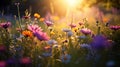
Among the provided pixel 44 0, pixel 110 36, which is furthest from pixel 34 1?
pixel 110 36

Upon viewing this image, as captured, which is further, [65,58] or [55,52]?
[55,52]

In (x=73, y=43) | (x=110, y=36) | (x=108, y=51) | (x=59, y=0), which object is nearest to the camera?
(x=108, y=51)

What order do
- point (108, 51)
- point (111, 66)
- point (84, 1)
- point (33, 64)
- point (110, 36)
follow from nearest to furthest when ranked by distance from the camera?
point (111, 66) < point (33, 64) < point (108, 51) < point (110, 36) < point (84, 1)

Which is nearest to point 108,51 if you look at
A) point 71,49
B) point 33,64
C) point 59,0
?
point 71,49

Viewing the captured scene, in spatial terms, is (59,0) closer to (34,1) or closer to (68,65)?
(34,1)

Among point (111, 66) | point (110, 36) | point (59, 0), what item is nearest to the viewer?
point (111, 66)

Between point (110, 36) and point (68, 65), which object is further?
point (110, 36)

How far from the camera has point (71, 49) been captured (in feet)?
14.6

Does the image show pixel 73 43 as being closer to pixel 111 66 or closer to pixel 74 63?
pixel 74 63

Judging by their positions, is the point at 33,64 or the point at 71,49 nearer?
the point at 33,64

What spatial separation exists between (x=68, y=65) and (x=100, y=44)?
46cm

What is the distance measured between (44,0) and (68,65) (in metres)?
11.2

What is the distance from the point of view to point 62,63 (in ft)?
13.0

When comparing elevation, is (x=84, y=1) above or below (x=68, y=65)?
above
